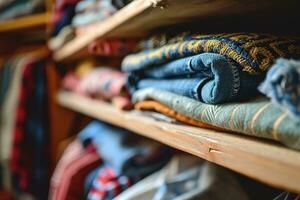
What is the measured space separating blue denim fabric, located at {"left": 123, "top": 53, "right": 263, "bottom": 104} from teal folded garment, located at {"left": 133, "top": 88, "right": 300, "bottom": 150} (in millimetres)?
12

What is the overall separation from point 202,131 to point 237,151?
0.10 metres

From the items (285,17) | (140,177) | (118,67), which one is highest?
(285,17)

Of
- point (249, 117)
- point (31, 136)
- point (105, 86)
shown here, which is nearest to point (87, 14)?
point (105, 86)

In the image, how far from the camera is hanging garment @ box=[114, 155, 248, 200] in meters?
0.62

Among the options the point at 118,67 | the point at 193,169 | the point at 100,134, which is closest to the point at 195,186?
the point at 193,169

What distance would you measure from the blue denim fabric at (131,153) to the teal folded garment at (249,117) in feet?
0.73

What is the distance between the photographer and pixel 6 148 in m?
1.25

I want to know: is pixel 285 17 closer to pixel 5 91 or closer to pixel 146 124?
pixel 146 124

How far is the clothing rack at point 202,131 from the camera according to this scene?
0.32 m

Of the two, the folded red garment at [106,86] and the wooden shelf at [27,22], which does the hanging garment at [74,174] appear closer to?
the folded red garment at [106,86]

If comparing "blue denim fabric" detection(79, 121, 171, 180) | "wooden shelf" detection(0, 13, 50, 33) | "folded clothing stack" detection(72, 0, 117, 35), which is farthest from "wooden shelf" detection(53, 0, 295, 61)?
"wooden shelf" detection(0, 13, 50, 33)

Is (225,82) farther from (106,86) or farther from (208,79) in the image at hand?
(106,86)

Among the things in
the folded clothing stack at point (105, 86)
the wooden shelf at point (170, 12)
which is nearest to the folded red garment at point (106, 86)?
the folded clothing stack at point (105, 86)

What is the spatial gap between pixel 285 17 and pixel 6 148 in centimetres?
102
